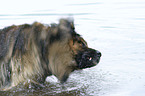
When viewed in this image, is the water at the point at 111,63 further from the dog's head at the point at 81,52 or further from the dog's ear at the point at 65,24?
the dog's head at the point at 81,52

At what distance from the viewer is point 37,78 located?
4574 mm

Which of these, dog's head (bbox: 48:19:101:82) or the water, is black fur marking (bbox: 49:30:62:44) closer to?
dog's head (bbox: 48:19:101:82)

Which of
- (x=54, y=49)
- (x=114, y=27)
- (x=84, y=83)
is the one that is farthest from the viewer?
(x=114, y=27)

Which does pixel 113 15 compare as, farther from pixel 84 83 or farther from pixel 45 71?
pixel 45 71

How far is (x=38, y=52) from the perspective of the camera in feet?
14.3

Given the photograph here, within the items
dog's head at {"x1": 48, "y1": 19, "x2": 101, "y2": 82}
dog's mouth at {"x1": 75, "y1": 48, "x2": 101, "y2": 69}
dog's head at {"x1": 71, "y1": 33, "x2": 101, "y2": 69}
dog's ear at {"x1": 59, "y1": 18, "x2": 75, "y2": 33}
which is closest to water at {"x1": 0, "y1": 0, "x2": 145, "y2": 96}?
dog's ear at {"x1": 59, "y1": 18, "x2": 75, "y2": 33}

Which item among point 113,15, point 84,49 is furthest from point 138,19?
point 84,49

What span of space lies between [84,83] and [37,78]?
45.7 inches

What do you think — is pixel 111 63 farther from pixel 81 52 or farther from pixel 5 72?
pixel 5 72

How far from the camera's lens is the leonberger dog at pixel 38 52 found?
14.2ft

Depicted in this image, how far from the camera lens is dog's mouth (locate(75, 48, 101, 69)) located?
4.47 metres

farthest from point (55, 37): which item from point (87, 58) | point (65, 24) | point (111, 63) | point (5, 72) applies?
point (111, 63)

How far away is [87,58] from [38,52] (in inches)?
27.8

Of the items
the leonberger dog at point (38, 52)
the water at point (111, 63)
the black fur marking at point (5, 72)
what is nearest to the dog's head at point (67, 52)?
the leonberger dog at point (38, 52)
